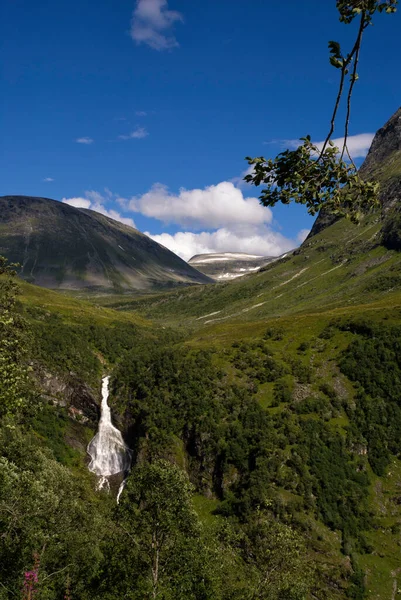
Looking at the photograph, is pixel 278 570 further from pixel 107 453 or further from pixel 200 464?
pixel 107 453

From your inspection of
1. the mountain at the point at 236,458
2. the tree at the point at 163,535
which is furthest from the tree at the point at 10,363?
the tree at the point at 163,535

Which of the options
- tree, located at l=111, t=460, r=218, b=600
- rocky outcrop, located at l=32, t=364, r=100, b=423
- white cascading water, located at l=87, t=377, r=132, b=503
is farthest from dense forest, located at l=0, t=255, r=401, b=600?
white cascading water, located at l=87, t=377, r=132, b=503

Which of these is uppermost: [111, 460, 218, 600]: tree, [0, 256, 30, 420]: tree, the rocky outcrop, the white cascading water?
[0, 256, 30, 420]: tree

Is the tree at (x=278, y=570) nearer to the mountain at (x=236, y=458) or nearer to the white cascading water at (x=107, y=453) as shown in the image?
the mountain at (x=236, y=458)

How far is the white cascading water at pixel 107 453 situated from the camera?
9118cm

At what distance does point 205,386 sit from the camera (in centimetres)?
9944

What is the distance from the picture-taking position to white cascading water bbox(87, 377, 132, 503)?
299 feet

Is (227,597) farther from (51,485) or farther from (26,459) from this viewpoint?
(26,459)

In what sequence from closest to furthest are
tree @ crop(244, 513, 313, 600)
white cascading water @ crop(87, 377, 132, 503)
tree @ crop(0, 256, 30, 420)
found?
tree @ crop(0, 256, 30, 420) → tree @ crop(244, 513, 313, 600) → white cascading water @ crop(87, 377, 132, 503)

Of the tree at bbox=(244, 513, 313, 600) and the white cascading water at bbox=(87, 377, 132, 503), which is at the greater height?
the tree at bbox=(244, 513, 313, 600)

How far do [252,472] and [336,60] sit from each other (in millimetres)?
79502

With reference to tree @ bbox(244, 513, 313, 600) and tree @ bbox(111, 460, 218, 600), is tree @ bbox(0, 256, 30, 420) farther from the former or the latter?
tree @ bbox(244, 513, 313, 600)

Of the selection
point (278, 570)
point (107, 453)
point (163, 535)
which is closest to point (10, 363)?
point (163, 535)

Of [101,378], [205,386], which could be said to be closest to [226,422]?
[205,386]
